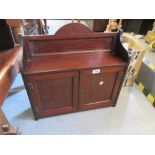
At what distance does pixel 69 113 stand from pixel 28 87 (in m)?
0.64

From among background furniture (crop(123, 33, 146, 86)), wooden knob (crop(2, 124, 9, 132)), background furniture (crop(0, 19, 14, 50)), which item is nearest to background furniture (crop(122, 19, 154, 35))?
background furniture (crop(123, 33, 146, 86))

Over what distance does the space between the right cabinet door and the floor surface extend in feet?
0.43

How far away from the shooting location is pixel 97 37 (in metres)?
1.35

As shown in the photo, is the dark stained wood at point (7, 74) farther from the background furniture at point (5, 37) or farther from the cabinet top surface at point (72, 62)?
the cabinet top surface at point (72, 62)

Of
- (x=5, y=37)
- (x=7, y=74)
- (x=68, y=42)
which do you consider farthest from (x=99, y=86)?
(x=5, y=37)

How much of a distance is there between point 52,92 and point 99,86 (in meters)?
0.49

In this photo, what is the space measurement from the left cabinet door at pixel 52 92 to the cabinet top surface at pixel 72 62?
0.18 ft

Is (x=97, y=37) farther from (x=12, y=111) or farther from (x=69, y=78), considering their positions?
(x=12, y=111)

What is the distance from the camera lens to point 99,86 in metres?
1.42

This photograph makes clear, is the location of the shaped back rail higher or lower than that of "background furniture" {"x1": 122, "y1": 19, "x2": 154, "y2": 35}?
higher

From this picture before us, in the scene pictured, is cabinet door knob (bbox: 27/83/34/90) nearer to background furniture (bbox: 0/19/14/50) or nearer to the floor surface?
the floor surface

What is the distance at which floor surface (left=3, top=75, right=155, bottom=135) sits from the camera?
147cm
